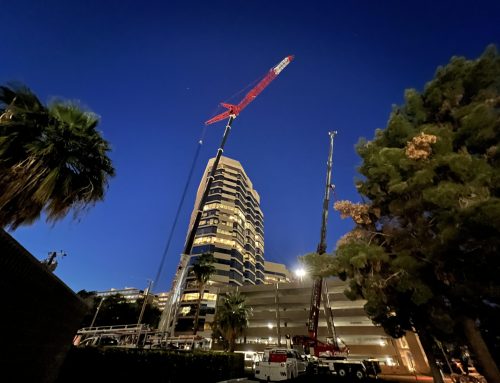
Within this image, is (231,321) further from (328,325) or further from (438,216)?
(438,216)

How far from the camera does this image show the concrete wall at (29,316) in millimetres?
4637

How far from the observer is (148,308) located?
2689 inches

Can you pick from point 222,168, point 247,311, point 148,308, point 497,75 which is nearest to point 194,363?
point 497,75

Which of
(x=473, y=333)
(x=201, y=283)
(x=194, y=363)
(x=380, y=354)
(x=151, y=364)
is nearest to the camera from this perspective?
(x=473, y=333)

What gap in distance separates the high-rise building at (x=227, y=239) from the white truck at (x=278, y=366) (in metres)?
47.8

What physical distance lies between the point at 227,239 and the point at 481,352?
3145 inches

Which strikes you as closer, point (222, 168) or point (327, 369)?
point (327, 369)

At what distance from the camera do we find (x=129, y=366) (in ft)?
34.3

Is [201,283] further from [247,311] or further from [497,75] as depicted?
[497,75]

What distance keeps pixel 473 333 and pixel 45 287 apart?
45.8 ft

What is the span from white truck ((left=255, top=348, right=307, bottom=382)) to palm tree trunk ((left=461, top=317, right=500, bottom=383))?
36.4ft

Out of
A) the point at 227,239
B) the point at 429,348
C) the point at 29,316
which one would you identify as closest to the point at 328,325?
the point at 429,348

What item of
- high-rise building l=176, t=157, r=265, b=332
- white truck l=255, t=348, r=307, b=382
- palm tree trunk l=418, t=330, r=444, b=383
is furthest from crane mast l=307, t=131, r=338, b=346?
high-rise building l=176, t=157, r=265, b=332

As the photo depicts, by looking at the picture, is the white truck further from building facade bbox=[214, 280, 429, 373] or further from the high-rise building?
the high-rise building
